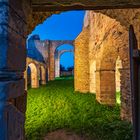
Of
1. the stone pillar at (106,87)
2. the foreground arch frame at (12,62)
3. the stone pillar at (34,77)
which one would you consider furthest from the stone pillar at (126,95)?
the stone pillar at (34,77)

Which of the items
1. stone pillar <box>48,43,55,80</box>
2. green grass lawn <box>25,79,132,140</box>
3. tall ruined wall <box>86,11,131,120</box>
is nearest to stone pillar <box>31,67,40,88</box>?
green grass lawn <box>25,79,132,140</box>

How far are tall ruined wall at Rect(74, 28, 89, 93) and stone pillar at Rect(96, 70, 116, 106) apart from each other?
12.6 ft

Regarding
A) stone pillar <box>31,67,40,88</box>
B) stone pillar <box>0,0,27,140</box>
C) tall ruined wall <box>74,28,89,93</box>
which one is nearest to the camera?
stone pillar <box>0,0,27,140</box>

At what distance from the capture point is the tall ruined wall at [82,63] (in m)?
13.9

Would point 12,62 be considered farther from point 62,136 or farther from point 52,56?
point 52,56

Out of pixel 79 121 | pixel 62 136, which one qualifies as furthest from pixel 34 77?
pixel 62 136

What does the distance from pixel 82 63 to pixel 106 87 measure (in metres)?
4.36

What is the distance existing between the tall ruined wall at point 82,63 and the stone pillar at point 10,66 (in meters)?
11.7

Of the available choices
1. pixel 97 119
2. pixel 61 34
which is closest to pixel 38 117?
pixel 97 119

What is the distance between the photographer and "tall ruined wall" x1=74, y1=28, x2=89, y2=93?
13.9 meters

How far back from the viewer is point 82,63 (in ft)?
46.2

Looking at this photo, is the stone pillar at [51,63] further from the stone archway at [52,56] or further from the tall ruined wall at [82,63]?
the tall ruined wall at [82,63]

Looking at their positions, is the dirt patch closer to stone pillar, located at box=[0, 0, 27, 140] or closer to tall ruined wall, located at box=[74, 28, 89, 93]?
stone pillar, located at box=[0, 0, 27, 140]

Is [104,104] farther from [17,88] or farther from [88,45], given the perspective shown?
[17,88]
